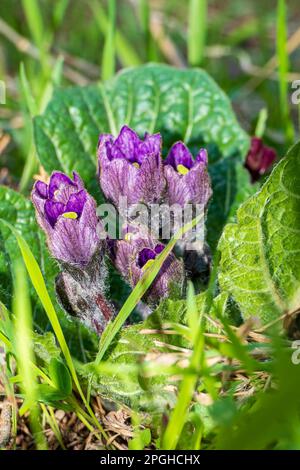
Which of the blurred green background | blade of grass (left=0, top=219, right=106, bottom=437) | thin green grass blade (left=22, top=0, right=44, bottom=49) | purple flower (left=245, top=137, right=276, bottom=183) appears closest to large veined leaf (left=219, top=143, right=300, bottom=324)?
blade of grass (left=0, top=219, right=106, bottom=437)

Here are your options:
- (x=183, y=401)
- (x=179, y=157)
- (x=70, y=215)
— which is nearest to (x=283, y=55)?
(x=179, y=157)

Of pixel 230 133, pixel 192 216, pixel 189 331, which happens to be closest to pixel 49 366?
pixel 189 331

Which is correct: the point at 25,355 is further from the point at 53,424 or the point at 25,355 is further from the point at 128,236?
the point at 128,236

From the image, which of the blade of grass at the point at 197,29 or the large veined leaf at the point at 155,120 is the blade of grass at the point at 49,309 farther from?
the blade of grass at the point at 197,29

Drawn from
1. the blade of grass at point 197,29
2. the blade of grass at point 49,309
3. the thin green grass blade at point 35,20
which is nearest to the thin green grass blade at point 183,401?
the blade of grass at point 49,309

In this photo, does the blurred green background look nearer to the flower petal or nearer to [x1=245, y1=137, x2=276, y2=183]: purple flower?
[x1=245, y1=137, x2=276, y2=183]: purple flower

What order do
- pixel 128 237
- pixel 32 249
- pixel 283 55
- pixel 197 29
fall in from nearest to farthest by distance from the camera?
pixel 128 237
pixel 32 249
pixel 283 55
pixel 197 29
